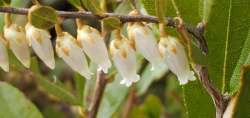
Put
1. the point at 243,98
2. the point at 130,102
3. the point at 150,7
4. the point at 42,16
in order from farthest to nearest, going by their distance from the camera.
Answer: the point at 130,102 < the point at 150,7 < the point at 42,16 < the point at 243,98

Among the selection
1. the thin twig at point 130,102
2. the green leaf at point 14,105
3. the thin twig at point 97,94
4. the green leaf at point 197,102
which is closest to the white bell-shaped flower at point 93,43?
→ the green leaf at point 197,102

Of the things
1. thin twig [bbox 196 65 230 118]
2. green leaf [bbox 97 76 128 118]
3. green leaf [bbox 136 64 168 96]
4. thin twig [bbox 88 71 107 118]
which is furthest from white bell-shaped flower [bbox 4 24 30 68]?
green leaf [bbox 136 64 168 96]

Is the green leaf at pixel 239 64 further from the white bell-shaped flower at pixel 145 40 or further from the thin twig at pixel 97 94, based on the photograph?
the thin twig at pixel 97 94

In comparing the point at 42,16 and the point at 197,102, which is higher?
the point at 42,16

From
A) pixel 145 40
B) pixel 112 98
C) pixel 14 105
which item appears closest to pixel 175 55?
pixel 145 40

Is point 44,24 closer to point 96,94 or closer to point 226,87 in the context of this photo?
point 226,87

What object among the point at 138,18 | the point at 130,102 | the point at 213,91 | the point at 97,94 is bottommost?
the point at 130,102

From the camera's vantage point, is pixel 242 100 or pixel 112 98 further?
pixel 112 98

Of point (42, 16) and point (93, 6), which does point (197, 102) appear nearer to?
point (93, 6)
